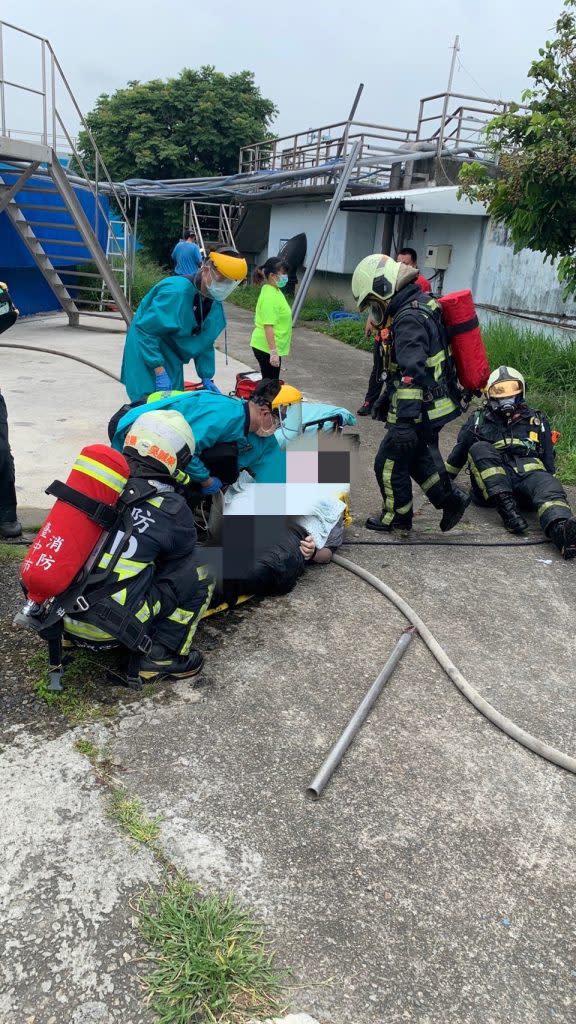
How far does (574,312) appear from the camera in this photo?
368 inches

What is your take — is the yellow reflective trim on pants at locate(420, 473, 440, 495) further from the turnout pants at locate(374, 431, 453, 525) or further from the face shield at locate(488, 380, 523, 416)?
the face shield at locate(488, 380, 523, 416)

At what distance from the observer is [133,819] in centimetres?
221

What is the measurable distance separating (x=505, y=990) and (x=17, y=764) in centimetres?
163

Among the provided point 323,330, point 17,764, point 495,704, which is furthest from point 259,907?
point 323,330

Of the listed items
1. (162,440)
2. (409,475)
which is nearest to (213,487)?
(162,440)

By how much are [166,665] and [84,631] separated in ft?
1.31

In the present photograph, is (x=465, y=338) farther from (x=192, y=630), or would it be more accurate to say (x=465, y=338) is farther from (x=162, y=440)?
(x=192, y=630)

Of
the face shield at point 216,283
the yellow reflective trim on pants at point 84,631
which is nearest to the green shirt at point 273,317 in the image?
the face shield at point 216,283

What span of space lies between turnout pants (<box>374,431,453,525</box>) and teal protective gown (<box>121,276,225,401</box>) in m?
1.35

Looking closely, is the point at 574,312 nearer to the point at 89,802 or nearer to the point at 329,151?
the point at 89,802

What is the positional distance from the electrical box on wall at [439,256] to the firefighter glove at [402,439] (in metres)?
9.33

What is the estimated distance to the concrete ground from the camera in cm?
180

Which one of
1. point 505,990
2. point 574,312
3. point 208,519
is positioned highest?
point 574,312

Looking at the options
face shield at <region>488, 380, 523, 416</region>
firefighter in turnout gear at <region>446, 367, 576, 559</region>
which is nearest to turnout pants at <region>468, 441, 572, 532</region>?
firefighter in turnout gear at <region>446, 367, 576, 559</region>
